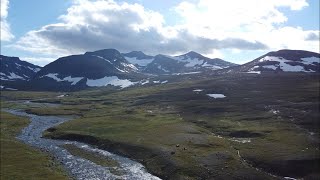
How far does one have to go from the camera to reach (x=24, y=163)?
85.1 metres

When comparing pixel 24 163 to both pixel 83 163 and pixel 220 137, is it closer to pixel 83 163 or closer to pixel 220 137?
pixel 83 163

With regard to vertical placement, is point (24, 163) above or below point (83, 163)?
above

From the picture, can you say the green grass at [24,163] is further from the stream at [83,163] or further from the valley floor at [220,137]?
the valley floor at [220,137]

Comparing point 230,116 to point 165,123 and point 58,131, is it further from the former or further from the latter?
point 58,131

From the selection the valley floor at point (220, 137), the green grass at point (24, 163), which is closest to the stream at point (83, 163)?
the green grass at point (24, 163)

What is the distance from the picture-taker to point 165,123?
139750 millimetres

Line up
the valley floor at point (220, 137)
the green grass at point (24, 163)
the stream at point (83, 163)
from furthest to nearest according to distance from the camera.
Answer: the valley floor at point (220, 137) < the stream at point (83, 163) < the green grass at point (24, 163)

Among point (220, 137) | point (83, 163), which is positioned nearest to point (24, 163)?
point (83, 163)

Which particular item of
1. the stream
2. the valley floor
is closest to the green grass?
the stream

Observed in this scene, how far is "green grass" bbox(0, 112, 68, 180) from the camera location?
7462cm

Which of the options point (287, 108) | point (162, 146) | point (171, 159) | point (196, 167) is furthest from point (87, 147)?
point (287, 108)

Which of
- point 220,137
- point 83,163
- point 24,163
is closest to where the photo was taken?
point 24,163

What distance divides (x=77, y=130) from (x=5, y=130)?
2422cm

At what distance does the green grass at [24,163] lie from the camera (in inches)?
2938
